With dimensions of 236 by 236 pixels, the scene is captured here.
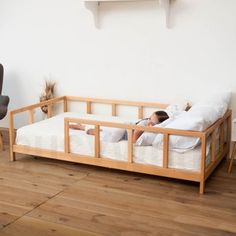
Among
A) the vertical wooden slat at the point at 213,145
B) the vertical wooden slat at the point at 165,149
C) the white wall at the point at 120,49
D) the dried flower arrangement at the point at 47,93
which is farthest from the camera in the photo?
the dried flower arrangement at the point at 47,93

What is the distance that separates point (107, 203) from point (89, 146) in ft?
2.32

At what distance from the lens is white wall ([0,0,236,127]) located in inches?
142

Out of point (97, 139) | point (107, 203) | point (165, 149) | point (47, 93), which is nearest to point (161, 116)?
point (165, 149)

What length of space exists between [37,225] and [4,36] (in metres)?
2.83

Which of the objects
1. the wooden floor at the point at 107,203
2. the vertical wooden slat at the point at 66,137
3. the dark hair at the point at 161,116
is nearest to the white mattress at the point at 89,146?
the vertical wooden slat at the point at 66,137

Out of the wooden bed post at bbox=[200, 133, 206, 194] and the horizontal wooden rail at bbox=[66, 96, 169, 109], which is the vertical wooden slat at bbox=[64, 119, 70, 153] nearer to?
the horizontal wooden rail at bbox=[66, 96, 169, 109]

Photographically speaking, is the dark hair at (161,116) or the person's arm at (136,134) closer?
the person's arm at (136,134)

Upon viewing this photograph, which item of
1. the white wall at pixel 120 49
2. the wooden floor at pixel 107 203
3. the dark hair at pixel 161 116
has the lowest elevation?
the wooden floor at pixel 107 203

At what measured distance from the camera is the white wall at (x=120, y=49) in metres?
3.60

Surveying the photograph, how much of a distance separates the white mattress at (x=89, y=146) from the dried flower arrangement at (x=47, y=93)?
404 mm

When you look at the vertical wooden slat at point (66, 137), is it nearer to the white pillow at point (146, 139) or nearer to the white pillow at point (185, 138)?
the white pillow at point (146, 139)

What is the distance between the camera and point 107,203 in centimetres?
278

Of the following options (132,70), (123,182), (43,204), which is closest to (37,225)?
(43,204)

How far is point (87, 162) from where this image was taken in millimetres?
3375
